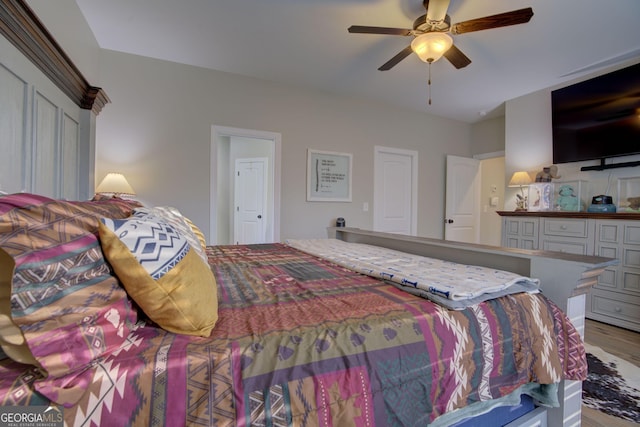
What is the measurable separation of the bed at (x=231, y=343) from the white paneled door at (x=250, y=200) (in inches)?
137

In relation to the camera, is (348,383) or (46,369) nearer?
(46,369)

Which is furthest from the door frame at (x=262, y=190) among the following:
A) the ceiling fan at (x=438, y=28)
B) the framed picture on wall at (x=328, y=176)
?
the ceiling fan at (x=438, y=28)

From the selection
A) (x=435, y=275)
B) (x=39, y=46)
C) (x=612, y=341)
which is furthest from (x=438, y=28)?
(x=612, y=341)

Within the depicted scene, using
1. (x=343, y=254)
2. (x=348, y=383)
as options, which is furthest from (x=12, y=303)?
(x=343, y=254)

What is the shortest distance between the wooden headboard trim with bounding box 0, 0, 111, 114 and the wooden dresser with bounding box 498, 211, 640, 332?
13.9 feet

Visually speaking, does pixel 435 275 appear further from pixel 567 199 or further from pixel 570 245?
pixel 567 199

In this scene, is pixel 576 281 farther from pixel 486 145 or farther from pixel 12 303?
pixel 486 145

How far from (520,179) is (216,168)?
12.7ft

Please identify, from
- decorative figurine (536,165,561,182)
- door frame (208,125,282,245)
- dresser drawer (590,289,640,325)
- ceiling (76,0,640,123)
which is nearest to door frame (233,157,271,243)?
door frame (208,125,282,245)

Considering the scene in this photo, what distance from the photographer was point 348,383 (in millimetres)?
715

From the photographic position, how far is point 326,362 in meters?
0.72

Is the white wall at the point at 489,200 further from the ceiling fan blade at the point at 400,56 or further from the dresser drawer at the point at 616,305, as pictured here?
the ceiling fan blade at the point at 400,56

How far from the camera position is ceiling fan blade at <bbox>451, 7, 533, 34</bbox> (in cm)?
177

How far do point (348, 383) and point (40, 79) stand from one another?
2.19m
